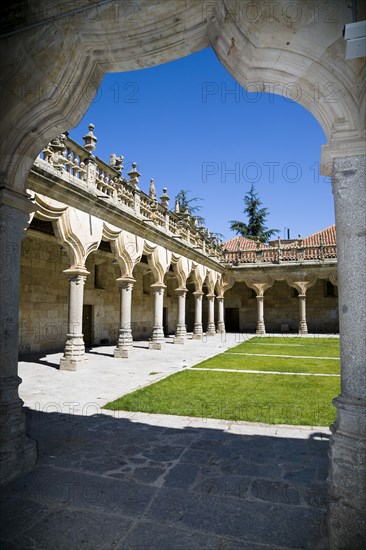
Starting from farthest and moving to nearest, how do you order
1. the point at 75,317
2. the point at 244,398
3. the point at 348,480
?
the point at 75,317 → the point at 244,398 → the point at 348,480

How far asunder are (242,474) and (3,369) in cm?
235

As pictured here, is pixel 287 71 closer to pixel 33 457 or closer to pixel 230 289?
pixel 33 457

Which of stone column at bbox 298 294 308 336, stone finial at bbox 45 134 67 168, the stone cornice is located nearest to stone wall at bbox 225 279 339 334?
stone column at bbox 298 294 308 336

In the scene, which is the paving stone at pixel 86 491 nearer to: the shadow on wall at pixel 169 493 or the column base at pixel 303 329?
the shadow on wall at pixel 169 493

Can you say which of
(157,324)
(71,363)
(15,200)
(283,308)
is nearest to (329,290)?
(283,308)

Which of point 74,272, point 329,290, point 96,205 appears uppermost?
point 96,205

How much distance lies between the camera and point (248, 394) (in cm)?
655

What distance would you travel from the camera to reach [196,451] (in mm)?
3846

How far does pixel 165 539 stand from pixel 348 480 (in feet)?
4.01

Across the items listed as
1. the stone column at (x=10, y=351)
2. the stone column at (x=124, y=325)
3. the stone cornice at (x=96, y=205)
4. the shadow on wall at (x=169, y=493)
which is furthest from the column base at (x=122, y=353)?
the stone column at (x=10, y=351)

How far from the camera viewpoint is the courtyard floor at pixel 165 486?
2.38 metres

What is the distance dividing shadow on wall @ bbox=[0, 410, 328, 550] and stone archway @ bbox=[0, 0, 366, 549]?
16.2 inches

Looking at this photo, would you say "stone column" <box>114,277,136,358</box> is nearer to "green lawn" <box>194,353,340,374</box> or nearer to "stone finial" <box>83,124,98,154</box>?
"green lawn" <box>194,353,340,374</box>

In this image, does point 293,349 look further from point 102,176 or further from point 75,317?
point 102,176
